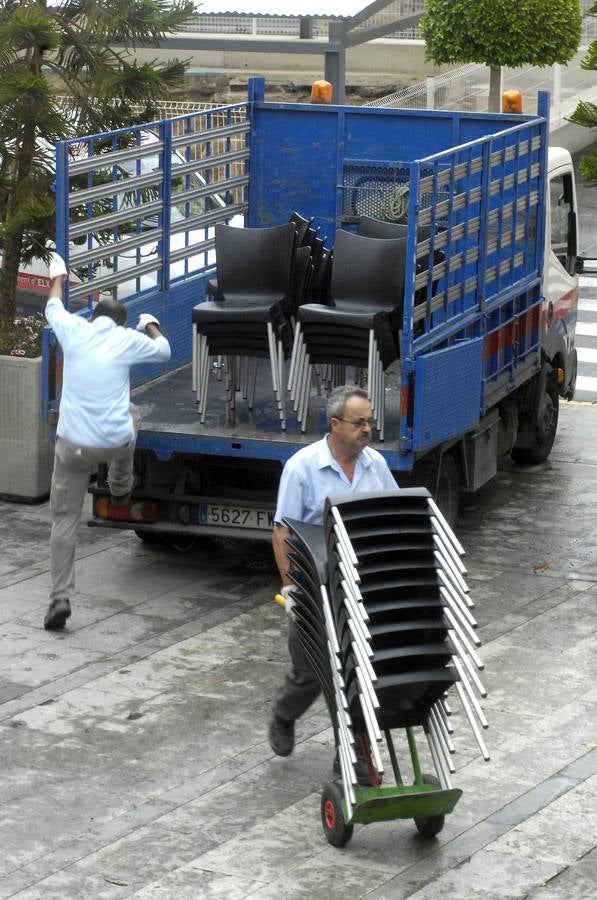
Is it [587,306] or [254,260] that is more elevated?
[254,260]

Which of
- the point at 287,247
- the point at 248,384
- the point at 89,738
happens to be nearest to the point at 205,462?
the point at 248,384

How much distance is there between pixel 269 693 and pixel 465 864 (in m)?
1.98

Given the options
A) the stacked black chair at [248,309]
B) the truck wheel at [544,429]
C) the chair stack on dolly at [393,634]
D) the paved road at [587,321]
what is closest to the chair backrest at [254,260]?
the stacked black chair at [248,309]

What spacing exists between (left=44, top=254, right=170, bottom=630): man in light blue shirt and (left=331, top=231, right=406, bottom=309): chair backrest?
59.6 inches

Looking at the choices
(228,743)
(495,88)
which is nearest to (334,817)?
(228,743)

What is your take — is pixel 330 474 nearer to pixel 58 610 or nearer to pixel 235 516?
pixel 58 610

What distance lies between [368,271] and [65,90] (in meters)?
3.25

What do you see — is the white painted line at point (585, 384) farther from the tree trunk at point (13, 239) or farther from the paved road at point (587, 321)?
the tree trunk at point (13, 239)

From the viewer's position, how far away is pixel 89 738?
7242 mm

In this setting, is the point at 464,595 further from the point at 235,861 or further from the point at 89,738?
the point at 89,738

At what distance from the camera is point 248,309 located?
938 centimetres

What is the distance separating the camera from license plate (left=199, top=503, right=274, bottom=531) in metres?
9.21

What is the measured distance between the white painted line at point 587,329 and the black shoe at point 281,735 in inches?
416

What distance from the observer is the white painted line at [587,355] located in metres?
16.0
